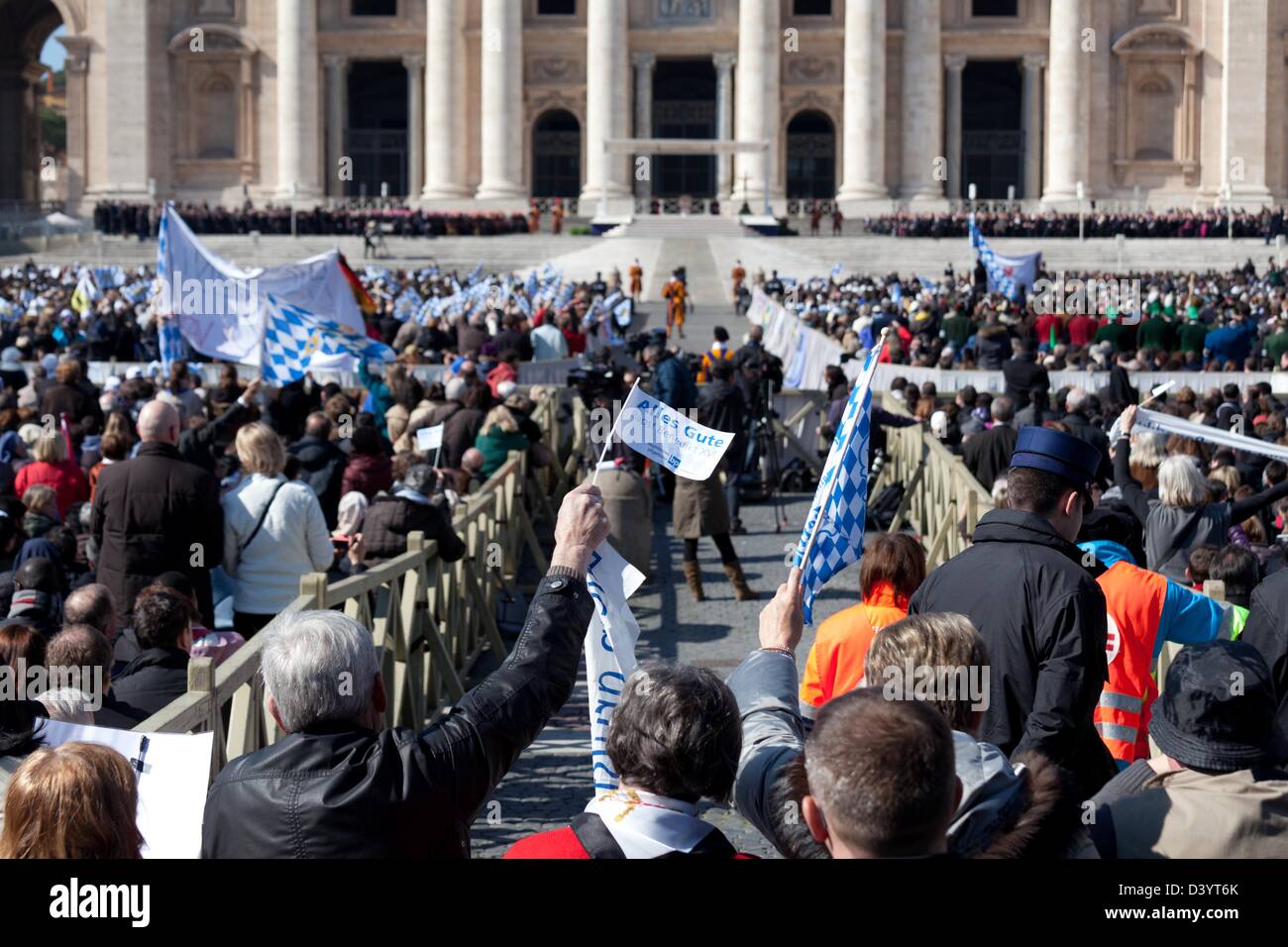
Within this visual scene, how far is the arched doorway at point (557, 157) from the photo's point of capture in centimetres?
6462

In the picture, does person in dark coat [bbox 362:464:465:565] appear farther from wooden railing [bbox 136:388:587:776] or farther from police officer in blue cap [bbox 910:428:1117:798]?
police officer in blue cap [bbox 910:428:1117:798]

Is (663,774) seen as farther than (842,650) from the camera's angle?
No

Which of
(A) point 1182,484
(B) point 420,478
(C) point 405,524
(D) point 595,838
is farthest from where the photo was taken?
(B) point 420,478

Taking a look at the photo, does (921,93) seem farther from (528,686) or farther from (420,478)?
(528,686)

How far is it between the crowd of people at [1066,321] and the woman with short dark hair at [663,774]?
13.9m

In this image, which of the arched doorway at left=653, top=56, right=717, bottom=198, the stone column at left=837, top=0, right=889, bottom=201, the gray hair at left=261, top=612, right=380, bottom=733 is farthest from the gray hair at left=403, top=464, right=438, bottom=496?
the arched doorway at left=653, top=56, right=717, bottom=198

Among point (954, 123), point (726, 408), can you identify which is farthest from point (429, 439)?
point (954, 123)

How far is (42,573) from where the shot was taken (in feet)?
27.0

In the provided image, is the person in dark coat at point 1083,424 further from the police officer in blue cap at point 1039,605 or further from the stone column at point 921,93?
the stone column at point 921,93

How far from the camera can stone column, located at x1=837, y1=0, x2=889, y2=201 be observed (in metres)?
60.1

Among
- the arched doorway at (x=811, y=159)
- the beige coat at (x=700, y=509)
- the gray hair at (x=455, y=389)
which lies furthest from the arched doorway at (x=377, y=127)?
the beige coat at (x=700, y=509)

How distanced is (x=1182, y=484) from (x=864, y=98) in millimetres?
52370

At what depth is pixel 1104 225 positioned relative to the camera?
52781mm

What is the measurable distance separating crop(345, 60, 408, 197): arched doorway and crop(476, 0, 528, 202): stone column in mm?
4986
